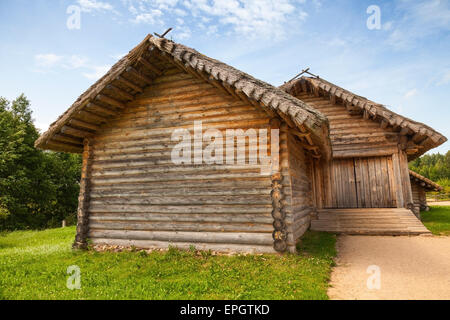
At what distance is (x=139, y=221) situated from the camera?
786 cm

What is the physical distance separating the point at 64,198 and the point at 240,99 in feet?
98.6

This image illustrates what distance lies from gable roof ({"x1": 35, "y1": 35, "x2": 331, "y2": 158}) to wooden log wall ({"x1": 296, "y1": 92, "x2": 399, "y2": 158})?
12.2ft

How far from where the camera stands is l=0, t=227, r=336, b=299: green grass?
4.41 metres

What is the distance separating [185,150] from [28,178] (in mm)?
23496

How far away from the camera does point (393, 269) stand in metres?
5.52

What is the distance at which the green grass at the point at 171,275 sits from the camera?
173 inches

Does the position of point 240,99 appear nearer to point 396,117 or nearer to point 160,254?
point 160,254

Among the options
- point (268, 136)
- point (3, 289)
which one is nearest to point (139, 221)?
point (3, 289)

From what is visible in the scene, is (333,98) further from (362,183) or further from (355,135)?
(362,183)

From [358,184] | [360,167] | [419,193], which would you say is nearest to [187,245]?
[358,184]

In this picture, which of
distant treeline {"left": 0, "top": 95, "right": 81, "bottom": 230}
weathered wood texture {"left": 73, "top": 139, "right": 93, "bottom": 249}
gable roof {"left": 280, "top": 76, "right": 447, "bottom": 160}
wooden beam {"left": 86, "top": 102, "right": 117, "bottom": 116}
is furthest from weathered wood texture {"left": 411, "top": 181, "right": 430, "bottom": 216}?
distant treeline {"left": 0, "top": 95, "right": 81, "bottom": 230}

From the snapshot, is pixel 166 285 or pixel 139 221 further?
pixel 139 221

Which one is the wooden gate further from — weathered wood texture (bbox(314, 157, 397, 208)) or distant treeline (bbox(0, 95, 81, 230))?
distant treeline (bbox(0, 95, 81, 230))
